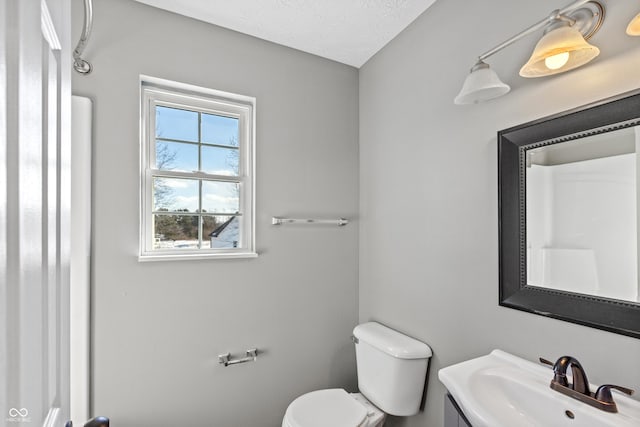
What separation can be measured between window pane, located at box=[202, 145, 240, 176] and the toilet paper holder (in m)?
1.05

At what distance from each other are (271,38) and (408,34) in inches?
31.8

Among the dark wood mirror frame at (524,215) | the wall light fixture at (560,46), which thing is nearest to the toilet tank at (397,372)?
the dark wood mirror frame at (524,215)

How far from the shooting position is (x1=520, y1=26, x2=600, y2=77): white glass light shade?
924 millimetres

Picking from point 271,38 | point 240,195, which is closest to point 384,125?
point 271,38

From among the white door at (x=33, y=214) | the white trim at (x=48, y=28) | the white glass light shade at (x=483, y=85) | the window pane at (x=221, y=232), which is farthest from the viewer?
the window pane at (x=221, y=232)

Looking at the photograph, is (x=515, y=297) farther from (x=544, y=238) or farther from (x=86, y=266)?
(x=86, y=266)

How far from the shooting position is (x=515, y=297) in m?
1.24

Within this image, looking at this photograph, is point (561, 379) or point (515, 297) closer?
point (561, 379)

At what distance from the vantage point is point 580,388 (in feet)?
3.08

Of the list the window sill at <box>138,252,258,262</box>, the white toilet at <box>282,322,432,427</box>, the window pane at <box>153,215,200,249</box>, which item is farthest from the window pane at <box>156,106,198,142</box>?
the white toilet at <box>282,322,432,427</box>

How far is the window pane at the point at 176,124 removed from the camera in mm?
1767

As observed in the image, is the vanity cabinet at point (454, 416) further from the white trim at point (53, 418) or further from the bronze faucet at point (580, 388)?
the white trim at point (53, 418)

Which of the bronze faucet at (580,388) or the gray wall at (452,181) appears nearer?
the bronze faucet at (580,388)

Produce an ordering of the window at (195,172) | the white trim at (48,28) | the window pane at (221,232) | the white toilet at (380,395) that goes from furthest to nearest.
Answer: the window pane at (221,232), the window at (195,172), the white toilet at (380,395), the white trim at (48,28)
